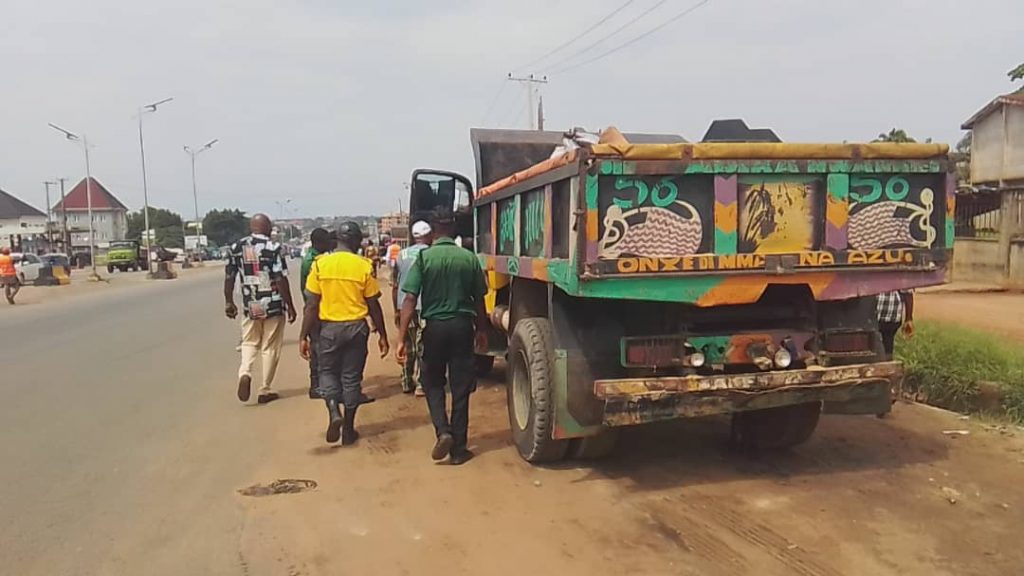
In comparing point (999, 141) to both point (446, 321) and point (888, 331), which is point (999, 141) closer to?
point (888, 331)

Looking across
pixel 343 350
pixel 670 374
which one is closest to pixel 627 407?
pixel 670 374

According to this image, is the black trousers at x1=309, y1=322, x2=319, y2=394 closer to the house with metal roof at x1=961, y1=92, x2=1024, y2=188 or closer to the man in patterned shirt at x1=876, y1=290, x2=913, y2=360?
the man in patterned shirt at x1=876, y1=290, x2=913, y2=360

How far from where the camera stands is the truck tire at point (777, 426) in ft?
18.9

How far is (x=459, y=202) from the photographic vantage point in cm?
955

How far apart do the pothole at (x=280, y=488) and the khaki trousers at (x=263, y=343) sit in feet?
9.10

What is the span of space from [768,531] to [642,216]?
1801 millimetres

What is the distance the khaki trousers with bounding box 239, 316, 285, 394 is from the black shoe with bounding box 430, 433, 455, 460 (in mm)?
2894

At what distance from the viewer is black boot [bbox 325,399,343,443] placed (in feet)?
21.0

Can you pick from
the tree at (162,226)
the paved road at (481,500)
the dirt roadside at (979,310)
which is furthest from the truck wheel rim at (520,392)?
the tree at (162,226)

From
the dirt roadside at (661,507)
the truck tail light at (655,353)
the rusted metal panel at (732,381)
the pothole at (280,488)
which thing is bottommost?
the pothole at (280,488)

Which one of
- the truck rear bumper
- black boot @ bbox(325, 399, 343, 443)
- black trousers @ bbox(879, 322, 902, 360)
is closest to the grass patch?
black trousers @ bbox(879, 322, 902, 360)

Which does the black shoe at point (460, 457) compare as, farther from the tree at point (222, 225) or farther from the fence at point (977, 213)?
the tree at point (222, 225)

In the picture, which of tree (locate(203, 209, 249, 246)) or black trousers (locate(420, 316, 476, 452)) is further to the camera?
tree (locate(203, 209, 249, 246))

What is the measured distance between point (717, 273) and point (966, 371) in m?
4.03
